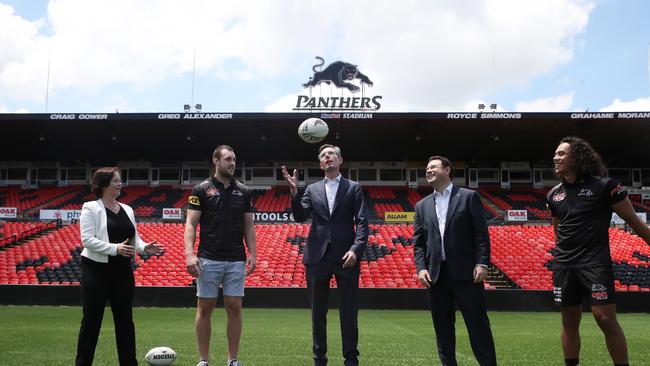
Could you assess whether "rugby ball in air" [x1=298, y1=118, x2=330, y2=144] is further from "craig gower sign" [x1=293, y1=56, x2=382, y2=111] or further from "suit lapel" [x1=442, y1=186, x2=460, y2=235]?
"craig gower sign" [x1=293, y1=56, x2=382, y2=111]

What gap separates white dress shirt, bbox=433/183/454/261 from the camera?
15.0 ft

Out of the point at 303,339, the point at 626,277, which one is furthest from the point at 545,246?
the point at 303,339

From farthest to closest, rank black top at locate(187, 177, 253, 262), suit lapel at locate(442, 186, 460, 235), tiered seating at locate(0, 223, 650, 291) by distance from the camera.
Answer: tiered seating at locate(0, 223, 650, 291) → black top at locate(187, 177, 253, 262) → suit lapel at locate(442, 186, 460, 235)

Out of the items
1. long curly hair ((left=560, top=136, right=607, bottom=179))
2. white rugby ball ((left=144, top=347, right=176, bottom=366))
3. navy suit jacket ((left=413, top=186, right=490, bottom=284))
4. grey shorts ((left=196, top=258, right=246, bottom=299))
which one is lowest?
white rugby ball ((left=144, top=347, right=176, bottom=366))

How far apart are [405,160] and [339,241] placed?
26.8 m

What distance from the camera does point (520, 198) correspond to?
29.0m

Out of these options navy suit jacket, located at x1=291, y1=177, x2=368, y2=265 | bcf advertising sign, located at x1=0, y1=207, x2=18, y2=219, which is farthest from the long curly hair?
bcf advertising sign, located at x1=0, y1=207, x2=18, y2=219

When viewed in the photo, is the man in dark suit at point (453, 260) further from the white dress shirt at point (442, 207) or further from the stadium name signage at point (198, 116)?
the stadium name signage at point (198, 116)

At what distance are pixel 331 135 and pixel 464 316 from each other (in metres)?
22.6

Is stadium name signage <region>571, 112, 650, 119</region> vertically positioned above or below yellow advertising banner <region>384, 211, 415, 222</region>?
above

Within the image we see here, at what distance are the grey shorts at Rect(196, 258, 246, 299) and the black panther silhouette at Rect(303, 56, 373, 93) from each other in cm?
2362

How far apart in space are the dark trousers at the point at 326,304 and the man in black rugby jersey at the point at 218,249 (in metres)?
0.72

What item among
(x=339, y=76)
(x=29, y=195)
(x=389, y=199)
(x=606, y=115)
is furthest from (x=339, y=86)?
(x=29, y=195)

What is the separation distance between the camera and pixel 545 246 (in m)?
20.2
